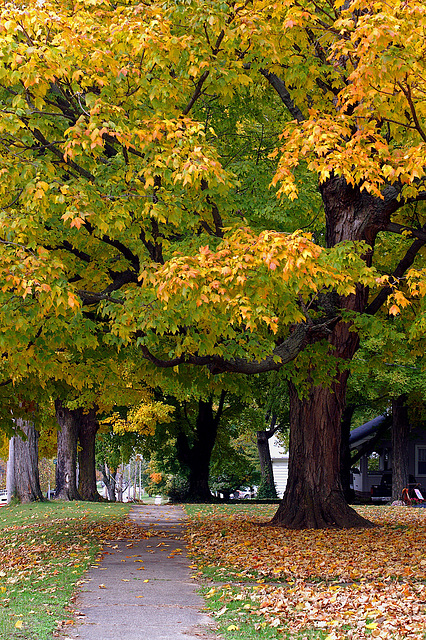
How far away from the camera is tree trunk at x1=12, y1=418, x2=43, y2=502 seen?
24.0m

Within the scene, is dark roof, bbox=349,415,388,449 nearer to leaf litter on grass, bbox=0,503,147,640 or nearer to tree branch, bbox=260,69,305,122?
leaf litter on grass, bbox=0,503,147,640

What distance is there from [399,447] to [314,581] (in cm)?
2320

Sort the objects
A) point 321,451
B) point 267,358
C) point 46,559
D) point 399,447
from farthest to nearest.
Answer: point 399,447
point 321,451
point 267,358
point 46,559

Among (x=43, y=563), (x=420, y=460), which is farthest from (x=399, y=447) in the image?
(x=43, y=563)

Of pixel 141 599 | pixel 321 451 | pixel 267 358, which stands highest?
pixel 267 358

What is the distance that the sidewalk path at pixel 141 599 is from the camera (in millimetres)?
6207

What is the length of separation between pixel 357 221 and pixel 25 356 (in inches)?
248

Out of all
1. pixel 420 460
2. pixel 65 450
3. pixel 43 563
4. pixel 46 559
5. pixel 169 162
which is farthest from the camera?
pixel 420 460

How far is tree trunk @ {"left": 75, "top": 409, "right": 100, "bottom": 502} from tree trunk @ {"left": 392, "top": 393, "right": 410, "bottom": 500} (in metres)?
12.8

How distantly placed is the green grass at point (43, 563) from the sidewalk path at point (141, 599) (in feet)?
0.78

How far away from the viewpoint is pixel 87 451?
29266mm

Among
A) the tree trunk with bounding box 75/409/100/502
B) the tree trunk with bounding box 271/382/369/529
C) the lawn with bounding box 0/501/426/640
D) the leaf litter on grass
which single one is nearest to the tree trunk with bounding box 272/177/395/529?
the tree trunk with bounding box 271/382/369/529

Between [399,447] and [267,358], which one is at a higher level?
[267,358]

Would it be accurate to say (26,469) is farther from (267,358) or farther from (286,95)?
(286,95)
